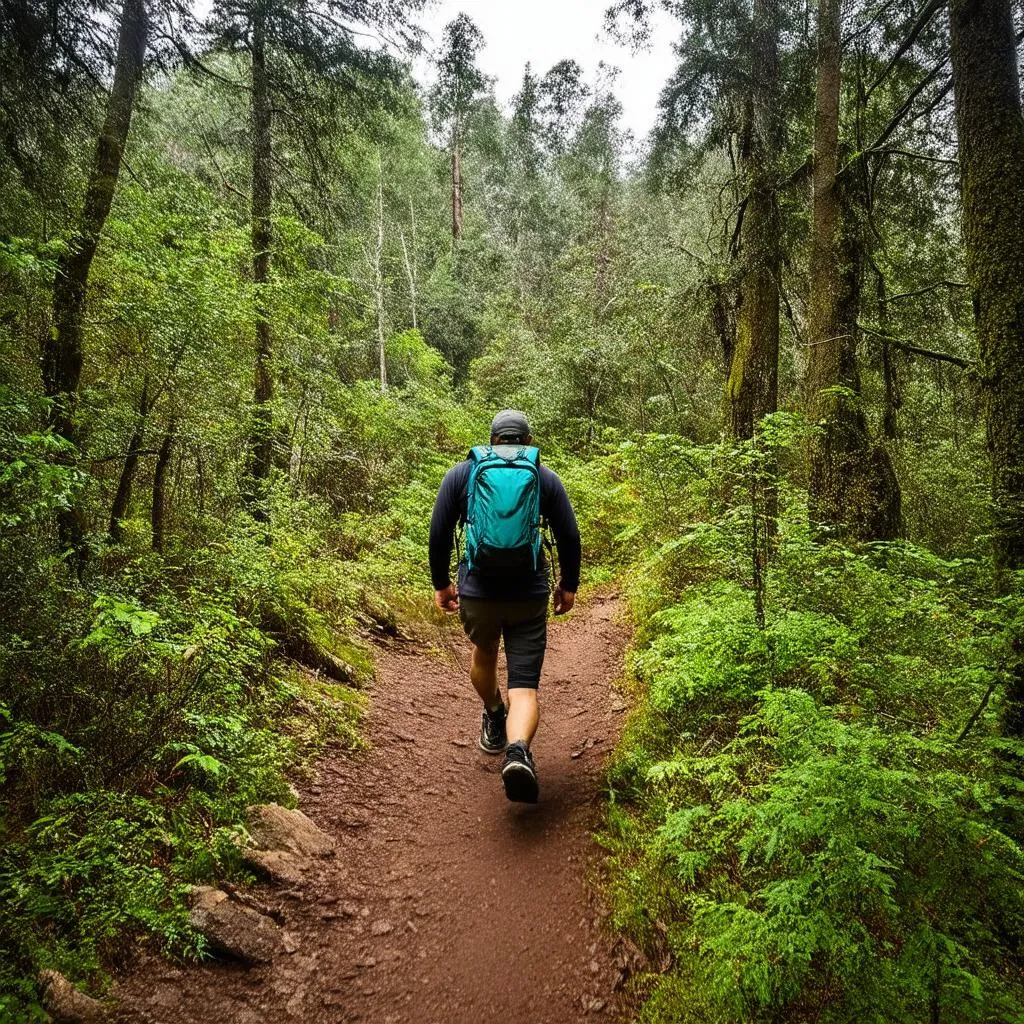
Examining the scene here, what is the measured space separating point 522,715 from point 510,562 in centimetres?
99

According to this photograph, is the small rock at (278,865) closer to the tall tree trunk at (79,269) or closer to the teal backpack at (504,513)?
the teal backpack at (504,513)

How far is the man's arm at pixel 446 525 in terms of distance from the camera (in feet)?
12.6

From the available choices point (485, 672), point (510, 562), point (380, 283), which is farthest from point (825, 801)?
point (380, 283)

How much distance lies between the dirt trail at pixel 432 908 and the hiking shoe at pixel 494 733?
5.2 inches

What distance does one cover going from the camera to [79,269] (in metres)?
5.11

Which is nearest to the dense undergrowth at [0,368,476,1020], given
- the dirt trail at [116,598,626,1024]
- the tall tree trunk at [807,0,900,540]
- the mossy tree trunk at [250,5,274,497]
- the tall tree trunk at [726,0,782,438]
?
the dirt trail at [116,598,626,1024]

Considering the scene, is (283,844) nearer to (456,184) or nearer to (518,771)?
(518,771)

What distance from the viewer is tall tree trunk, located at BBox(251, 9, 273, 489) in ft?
27.9

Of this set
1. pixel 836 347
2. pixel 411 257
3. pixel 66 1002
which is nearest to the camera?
pixel 66 1002

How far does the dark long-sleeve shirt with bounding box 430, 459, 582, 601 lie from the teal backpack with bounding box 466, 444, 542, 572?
134 millimetres

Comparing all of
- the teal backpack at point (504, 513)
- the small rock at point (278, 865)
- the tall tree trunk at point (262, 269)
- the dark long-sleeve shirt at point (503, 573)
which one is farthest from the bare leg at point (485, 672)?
the tall tree trunk at point (262, 269)

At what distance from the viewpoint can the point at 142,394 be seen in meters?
6.24

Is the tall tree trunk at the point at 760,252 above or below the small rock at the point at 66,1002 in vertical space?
above

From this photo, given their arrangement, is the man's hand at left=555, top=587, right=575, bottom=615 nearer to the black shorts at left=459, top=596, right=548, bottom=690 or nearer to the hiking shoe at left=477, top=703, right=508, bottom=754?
the black shorts at left=459, top=596, right=548, bottom=690
